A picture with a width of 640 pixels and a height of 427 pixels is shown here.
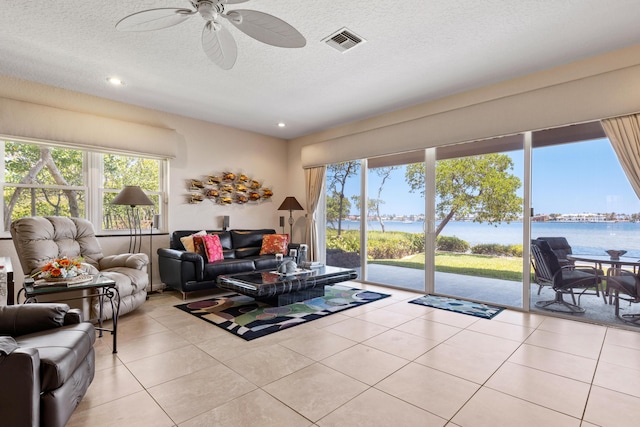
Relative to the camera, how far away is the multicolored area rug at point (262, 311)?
127 inches

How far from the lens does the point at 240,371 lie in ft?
7.62

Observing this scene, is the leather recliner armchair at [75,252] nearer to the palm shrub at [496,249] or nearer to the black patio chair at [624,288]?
the palm shrub at [496,249]

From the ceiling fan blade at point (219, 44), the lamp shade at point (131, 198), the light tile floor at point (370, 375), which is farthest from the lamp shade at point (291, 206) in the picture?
the ceiling fan blade at point (219, 44)

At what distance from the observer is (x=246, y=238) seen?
18.5ft

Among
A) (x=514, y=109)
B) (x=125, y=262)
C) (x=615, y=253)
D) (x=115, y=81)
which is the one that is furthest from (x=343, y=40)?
(x=615, y=253)

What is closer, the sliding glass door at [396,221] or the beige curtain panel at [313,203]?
the sliding glass door at [396,221]

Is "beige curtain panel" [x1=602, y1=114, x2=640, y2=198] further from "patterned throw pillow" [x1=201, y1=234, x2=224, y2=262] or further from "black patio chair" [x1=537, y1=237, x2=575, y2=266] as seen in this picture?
"patterned throw pillow" [x1=201, y1=234, x2=224, y2=262]

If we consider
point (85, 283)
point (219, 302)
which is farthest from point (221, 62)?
point (219, 302)

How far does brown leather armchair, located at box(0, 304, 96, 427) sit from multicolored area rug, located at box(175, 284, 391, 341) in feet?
4.43

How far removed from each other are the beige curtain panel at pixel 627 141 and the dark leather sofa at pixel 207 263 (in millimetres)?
4270

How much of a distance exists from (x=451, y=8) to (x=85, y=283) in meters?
3.73

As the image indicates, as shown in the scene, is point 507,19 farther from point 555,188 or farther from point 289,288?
point 289,288

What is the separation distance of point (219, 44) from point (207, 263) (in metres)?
3.06

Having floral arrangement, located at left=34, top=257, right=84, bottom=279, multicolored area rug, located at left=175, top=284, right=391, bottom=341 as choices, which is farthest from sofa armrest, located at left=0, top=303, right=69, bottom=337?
multicolored area rug, located at left=175, top=284, right=391, bottom=341
